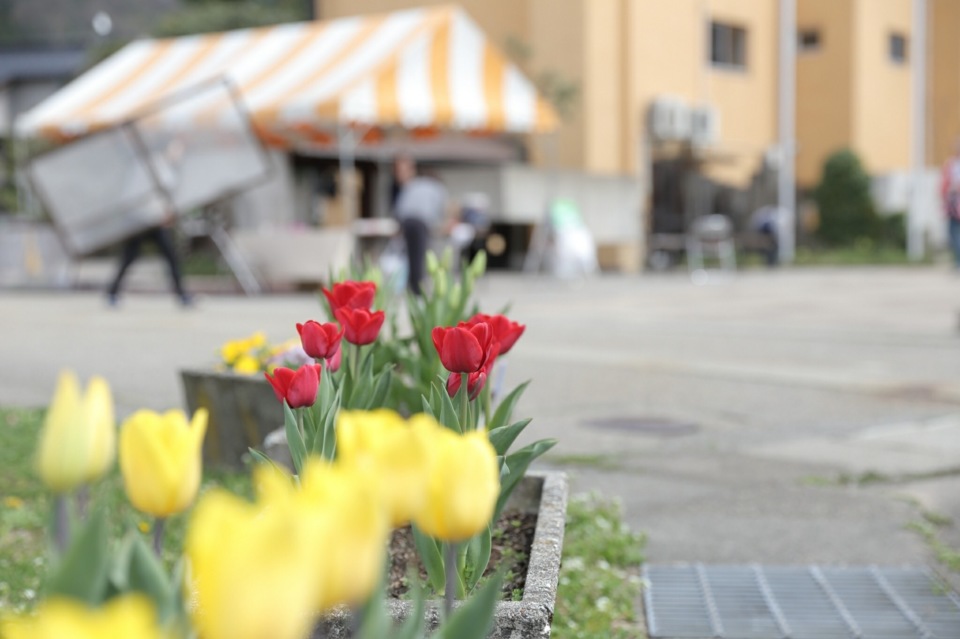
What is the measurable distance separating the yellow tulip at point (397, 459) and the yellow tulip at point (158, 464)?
0.46 ft

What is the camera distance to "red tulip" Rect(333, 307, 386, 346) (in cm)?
231

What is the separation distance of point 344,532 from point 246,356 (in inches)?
149

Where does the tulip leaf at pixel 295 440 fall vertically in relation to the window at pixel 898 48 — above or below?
below

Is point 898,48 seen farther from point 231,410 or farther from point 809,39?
point 231,410

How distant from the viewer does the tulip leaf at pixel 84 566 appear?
2.89ft

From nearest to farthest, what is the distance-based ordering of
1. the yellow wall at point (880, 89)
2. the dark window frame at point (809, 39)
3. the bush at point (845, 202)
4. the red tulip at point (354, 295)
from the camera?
the red tulip at point (354, 295) → the bush at point (845, 202) → the yellow wall at point (880, 89) → the dark window frame at point (809, 39)

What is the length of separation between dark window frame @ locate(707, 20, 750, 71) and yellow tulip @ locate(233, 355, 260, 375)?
70.1 feet

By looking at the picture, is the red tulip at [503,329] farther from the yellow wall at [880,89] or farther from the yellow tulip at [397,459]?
Result: the yellow wall at [880,89]

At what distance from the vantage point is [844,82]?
26625 millimetres

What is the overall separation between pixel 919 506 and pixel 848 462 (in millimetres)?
753

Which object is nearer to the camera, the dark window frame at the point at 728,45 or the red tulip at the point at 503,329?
the red tulip at the point at 503,329

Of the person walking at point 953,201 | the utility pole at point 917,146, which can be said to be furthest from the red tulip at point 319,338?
the utility pole at point 917,146

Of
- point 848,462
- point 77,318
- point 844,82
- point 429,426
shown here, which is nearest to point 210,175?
point 77,318

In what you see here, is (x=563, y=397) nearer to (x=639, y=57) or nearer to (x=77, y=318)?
(x=77, y=318)
